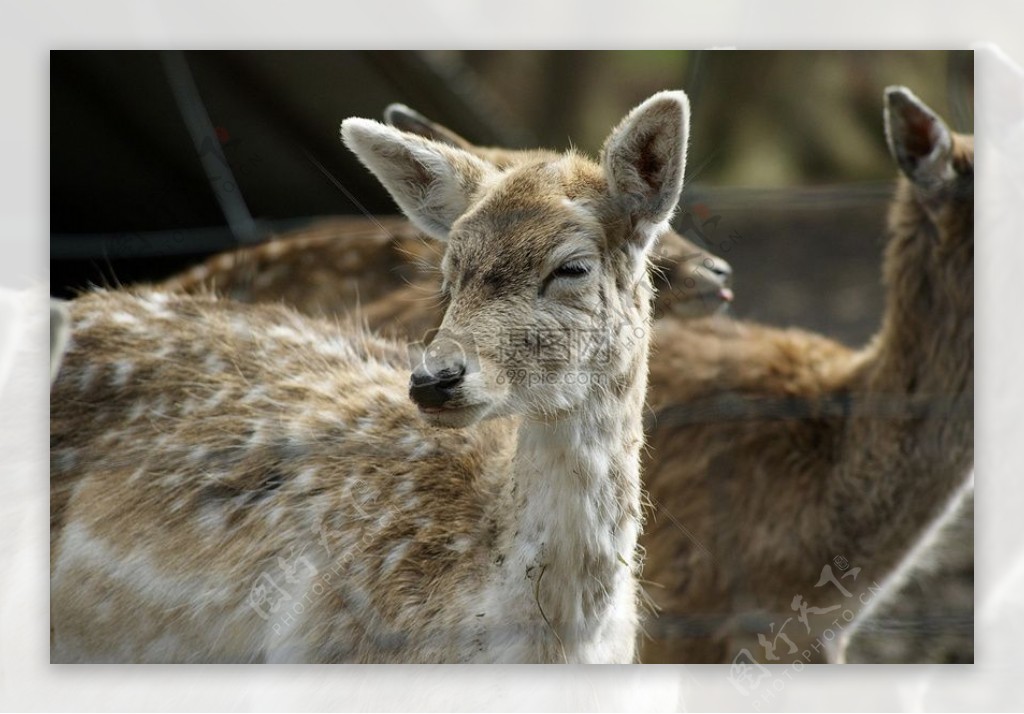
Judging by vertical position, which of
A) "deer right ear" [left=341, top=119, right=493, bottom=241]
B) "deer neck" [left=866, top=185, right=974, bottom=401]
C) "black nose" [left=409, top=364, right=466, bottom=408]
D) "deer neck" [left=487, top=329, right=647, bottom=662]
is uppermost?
"deer right ear" [left=341, top=119, right=493, bottom=241]

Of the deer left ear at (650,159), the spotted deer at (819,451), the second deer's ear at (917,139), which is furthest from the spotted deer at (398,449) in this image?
the second deer's ear at (917,139)

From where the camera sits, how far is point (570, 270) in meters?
2.34

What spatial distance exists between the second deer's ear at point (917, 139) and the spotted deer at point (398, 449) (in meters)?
0.68

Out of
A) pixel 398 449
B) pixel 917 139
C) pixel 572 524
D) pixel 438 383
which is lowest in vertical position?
pixel 572 524

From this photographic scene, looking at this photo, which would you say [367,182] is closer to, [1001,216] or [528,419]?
[528,419]

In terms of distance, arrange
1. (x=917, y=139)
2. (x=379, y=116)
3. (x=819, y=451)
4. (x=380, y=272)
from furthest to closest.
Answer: (x=380, y=272) → (x=819, y=451) → (x=379, y=116) → (x=917, y=139)

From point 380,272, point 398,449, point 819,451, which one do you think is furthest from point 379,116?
point 819,451

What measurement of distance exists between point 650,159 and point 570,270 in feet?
0.86

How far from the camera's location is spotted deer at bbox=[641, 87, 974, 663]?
9.45ft

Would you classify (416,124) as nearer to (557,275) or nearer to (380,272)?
(380,272)

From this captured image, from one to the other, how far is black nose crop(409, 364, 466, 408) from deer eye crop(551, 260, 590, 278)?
0.90 ft

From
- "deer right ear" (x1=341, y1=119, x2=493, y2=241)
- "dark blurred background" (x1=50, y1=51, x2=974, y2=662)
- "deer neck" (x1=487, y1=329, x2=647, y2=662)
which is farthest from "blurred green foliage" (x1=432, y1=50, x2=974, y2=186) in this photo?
"deer neck" (x1=487, y1=329, x2=647, y2=662)

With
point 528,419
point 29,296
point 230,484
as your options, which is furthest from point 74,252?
point 528,419

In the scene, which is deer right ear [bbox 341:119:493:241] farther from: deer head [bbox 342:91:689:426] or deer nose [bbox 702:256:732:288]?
deer nose [bbox 702:256:732:288]
